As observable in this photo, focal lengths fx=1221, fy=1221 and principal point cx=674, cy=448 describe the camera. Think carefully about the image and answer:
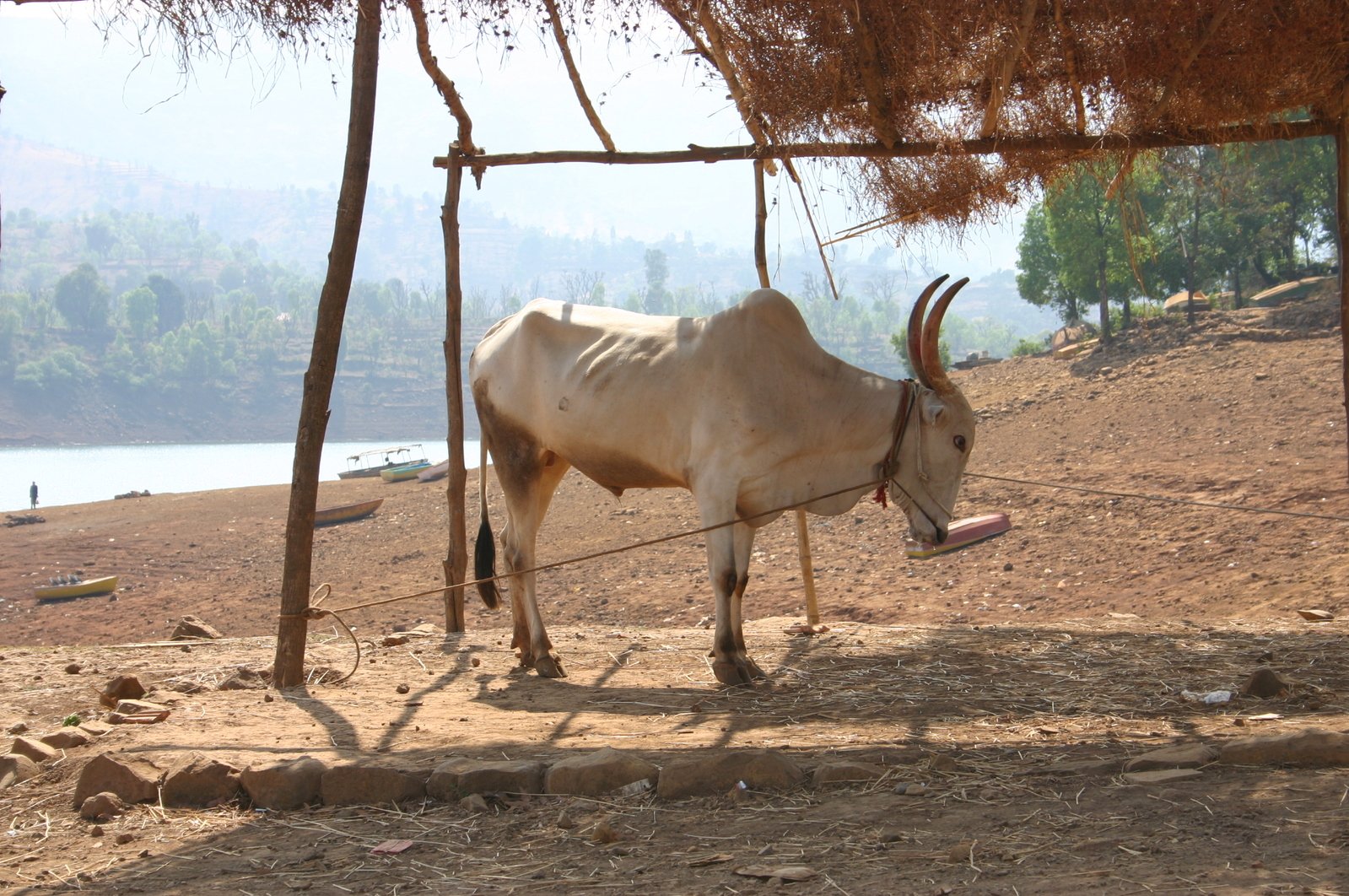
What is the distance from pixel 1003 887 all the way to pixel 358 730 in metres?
2.96

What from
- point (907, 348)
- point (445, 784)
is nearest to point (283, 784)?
point (445, 784)

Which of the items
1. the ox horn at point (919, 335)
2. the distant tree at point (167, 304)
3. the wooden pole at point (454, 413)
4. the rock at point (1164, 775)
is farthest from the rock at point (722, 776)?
the distant tree at point (167, 304)

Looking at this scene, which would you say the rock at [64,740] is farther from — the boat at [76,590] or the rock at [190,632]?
the boat at [76,590]

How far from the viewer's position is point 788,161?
7.15 meters

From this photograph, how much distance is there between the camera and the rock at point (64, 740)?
4664 mm

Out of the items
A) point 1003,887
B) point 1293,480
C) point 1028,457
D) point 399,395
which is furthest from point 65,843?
point 399,395

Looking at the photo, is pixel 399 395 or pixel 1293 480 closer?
pixel 1293 480

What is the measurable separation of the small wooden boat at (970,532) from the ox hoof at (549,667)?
240 inches

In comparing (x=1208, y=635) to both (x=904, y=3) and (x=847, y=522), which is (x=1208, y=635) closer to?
(x=904, y=3)

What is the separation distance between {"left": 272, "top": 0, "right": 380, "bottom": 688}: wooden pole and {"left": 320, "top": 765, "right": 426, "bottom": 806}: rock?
7.04 feet

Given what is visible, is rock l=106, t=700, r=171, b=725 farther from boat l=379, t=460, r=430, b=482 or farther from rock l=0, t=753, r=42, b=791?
boat l=379, t=460, r=430, b=482

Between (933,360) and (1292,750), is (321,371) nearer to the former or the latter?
(933,360)

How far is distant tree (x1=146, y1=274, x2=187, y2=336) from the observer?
113 meters

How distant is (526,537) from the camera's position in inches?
255
